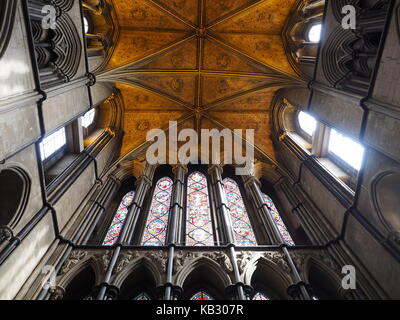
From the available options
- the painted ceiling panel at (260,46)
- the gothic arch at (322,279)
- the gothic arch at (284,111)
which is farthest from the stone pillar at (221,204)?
the painted ceiling panel at (260,46)

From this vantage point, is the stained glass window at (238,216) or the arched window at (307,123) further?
the arched window at (307,123)

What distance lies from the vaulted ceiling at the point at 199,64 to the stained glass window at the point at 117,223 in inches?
90.9

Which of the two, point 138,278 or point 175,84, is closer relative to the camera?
point 138,278

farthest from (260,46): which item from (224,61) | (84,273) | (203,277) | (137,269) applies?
(84,273)

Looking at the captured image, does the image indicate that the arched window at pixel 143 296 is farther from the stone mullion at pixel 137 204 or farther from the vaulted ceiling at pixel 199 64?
the vaulted ceiling at pixel 199 64

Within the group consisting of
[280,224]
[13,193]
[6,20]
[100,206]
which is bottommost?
[13,193]

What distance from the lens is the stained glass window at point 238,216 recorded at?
885 centimetres

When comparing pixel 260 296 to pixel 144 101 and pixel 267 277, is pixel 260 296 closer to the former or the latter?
pixel 267 277

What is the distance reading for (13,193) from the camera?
648 centimetres

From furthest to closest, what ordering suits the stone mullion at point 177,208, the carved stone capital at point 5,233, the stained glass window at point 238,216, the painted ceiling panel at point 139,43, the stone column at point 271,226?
the painted ceiling panel at point 139,43, the stained glass window at point 238,216, the stone mullion at point 177,208, the stone column at point 271,226, the carved stone capital at point 5,233

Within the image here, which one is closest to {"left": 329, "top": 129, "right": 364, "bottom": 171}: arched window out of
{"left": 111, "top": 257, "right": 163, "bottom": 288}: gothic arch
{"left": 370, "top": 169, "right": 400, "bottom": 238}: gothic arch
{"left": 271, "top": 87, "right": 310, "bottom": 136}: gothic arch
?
{"left": 370, "top": 169, "right": 400, "bottom": 238}: gothic arch

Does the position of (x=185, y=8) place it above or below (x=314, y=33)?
above

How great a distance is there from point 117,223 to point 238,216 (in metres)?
3.73

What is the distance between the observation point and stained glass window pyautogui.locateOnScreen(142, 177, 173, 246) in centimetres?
878
